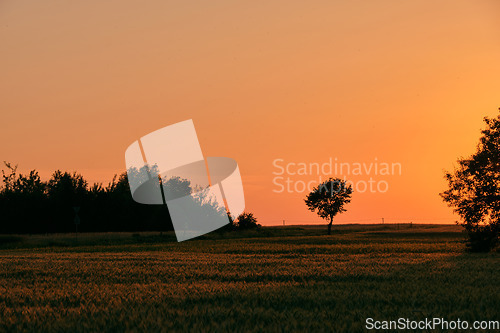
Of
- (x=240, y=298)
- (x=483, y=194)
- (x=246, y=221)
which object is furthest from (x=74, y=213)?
(x=240, y=298)

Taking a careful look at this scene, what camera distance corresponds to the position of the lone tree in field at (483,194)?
43.8 meters

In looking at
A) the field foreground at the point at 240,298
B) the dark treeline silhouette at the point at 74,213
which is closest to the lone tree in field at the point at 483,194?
the field foreground at the point at 240,298

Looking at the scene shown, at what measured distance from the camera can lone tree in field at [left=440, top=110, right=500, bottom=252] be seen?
4378cm

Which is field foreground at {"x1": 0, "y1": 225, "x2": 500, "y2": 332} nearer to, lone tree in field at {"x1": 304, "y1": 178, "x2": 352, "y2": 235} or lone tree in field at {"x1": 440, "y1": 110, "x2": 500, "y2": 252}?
lone tree in field at {"x1": 440, "y1": 110, "x2": 500, "y2": 252}

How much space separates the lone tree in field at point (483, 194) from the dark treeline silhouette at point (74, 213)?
199 feet

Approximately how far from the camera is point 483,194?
4431 centimetres

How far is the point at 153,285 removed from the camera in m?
18.5

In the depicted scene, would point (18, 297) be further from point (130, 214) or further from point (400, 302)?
point (130, 214)

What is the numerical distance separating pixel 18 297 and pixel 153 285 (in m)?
4.20

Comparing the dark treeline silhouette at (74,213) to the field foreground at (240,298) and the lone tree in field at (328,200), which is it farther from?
the field foreground at (240,298)

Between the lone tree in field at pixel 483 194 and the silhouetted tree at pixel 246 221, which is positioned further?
the silhouetted tree at pixel 246 221

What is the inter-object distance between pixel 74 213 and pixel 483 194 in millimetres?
71815

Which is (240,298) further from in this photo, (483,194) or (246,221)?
(246,221)

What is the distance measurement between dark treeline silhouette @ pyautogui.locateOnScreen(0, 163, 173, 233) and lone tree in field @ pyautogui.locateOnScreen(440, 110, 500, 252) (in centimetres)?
6065
